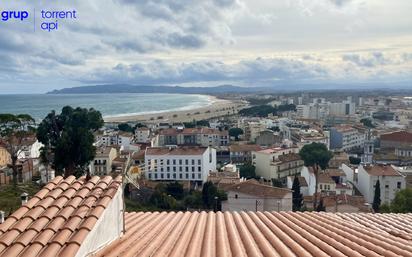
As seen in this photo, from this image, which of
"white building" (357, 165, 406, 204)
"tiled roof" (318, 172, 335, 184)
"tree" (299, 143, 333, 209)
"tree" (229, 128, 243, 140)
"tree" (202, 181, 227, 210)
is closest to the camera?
"tree" (202, 181, 227, 210)

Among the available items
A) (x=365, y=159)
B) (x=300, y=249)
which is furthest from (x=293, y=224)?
(x=365, y=159)

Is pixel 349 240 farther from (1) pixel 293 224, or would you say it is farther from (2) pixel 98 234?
(2) pixel 98 234

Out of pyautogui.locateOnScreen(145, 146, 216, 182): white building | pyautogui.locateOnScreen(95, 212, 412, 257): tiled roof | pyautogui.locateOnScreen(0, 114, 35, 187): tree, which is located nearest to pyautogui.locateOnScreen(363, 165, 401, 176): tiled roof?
pyautogui.locateOnScreen(145, 146, 216, 182): white building

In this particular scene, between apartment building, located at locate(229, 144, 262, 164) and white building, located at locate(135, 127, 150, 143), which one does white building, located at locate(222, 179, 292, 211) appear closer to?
apartment building, located at locate(229, 144, 262, 164)

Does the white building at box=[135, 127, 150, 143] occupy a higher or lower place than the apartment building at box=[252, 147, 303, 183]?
higher

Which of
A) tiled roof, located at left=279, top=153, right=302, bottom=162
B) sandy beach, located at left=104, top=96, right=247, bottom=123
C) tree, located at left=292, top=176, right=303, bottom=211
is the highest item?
sandy beach, located at left=104, top=96, right=247, bottom=123

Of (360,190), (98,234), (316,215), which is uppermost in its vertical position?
(98,234)

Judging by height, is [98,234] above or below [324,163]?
Answer: above
